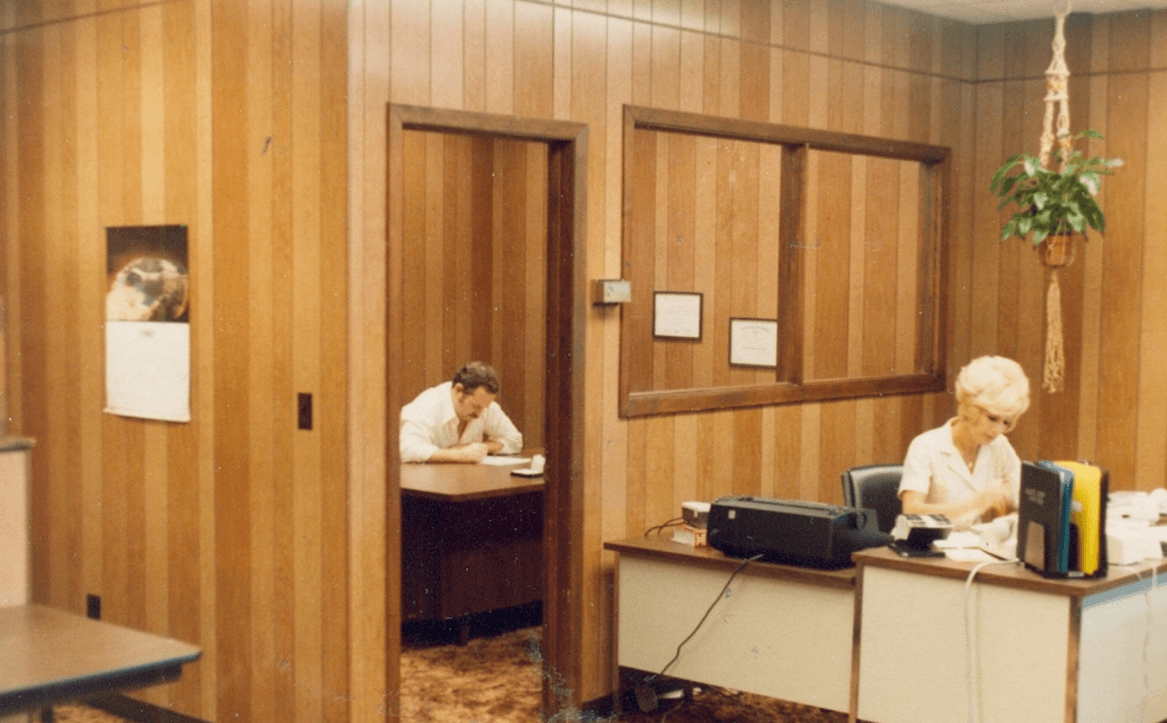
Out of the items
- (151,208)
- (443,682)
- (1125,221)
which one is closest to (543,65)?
(151,208)

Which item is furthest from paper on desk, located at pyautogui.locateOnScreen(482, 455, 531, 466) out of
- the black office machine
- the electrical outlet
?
the electrical outlet

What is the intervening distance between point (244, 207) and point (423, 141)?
272cm

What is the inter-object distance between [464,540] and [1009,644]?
2435 mm

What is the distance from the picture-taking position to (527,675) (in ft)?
17.4

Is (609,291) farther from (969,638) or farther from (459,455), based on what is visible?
(969,638)

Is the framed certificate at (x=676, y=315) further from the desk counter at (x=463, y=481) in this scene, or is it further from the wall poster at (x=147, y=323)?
the wall poster at (x=147, y=323)

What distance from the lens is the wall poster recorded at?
14.8 ft

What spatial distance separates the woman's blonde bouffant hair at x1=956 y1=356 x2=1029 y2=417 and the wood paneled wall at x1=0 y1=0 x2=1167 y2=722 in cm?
102

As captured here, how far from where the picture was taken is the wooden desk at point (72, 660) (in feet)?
7.69

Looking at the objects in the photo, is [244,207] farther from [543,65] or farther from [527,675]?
[527,675]

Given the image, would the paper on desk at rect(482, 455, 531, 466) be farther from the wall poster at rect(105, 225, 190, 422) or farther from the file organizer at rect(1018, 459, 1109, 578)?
the file organizer at rect(1018, 459, 1109, 578)

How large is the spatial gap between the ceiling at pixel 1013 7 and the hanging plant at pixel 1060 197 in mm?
587

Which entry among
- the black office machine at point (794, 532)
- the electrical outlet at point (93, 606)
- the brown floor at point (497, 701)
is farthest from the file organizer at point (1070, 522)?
the electrical outlet at point (93, 606)

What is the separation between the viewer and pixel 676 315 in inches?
263
